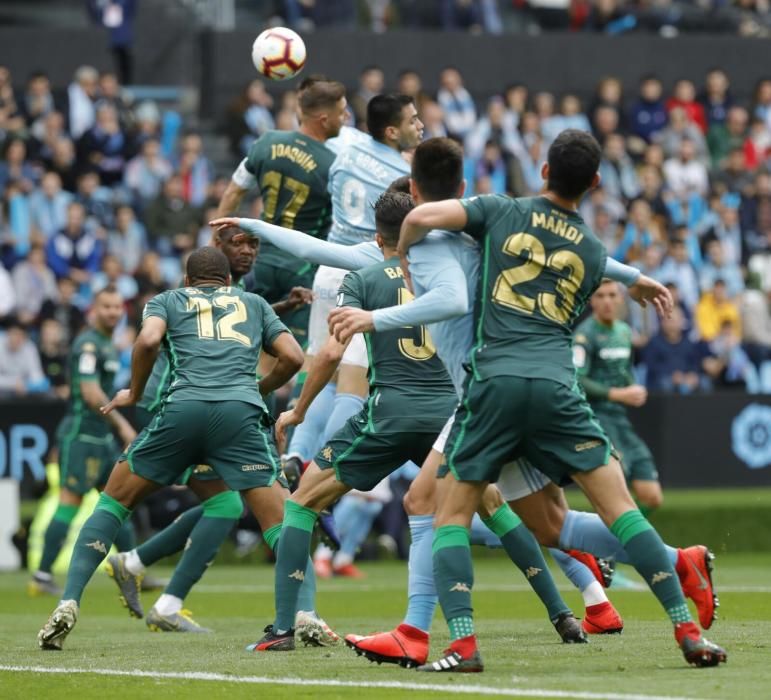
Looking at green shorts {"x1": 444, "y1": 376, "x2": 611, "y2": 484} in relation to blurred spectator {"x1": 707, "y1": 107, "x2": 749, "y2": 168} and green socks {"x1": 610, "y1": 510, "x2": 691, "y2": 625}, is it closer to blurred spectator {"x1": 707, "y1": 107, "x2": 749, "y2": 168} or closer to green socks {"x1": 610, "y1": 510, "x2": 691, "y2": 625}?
green socks {"x1": 610, "y1": 510, "x2": 691, "y2": 625}

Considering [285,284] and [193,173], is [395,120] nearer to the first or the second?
[285,284]

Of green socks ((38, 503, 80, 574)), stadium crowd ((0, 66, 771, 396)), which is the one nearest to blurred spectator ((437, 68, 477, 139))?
stadium crowd ((0, 66, 771, 396))

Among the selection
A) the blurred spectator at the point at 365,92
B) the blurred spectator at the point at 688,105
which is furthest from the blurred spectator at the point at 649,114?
the blurred spectator at the point at 365,92

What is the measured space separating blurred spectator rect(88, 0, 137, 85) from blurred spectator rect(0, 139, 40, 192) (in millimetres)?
3525

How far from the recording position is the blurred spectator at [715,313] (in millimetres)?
22094

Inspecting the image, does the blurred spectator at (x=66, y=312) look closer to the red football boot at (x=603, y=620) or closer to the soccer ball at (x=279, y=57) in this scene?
the soccer ball at (x=279, y=57)

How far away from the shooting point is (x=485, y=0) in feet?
89.2


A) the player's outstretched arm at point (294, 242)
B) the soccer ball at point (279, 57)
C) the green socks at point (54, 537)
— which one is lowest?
the green socks at point (54, 537)

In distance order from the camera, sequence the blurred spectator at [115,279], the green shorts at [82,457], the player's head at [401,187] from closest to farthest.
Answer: the player's head at [401,187] → the green shorts at [82,457] → the blurred spectator at [115,279]

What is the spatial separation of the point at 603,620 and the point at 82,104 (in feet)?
47.8

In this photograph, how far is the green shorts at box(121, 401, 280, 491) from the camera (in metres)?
9.41

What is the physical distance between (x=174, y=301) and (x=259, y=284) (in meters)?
2.60

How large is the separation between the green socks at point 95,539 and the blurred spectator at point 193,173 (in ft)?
41.7

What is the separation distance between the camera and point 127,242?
68.5 ft
